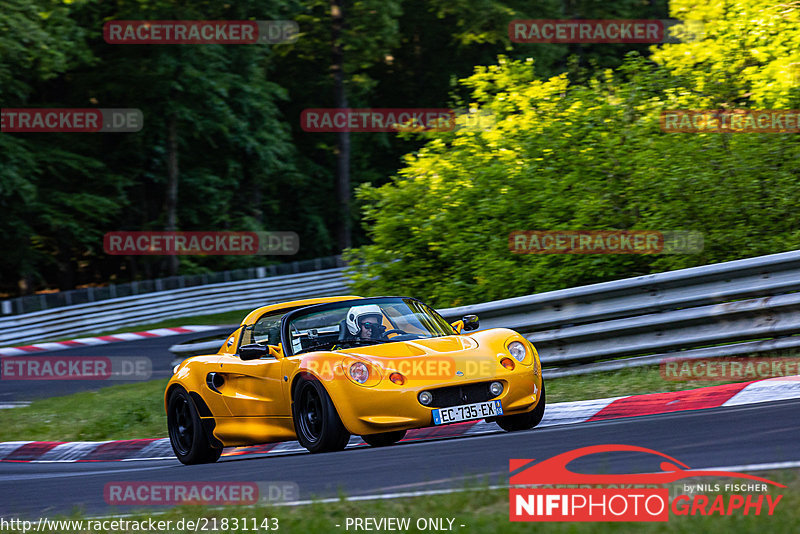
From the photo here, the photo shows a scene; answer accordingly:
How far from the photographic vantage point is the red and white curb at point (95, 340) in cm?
2322

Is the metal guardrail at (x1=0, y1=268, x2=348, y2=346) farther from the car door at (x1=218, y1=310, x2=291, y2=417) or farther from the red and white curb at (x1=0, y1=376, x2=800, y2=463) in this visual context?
the car door at (x1=218, y1=310, x2=291, y2=417)

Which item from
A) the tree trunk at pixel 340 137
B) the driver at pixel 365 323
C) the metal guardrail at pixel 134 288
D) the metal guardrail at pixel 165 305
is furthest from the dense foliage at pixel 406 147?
the metal guardrail at pixel 134 288

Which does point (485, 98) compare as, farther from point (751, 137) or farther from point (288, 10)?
point (288, 10)

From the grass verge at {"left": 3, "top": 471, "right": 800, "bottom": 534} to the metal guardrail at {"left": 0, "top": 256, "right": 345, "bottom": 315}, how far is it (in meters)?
21.7

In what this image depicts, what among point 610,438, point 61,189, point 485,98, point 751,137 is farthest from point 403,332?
point 61,189

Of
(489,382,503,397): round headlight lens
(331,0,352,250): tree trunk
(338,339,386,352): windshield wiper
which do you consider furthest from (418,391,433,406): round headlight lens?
(331,0,352,250): tree trunk

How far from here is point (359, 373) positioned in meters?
7.65

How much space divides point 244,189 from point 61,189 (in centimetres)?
682

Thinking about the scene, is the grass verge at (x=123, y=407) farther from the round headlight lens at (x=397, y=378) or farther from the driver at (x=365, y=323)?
the round headlight lens at (x=397, y=378)

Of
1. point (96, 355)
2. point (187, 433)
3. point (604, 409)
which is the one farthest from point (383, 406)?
point (96, 355)

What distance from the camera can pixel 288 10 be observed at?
114 ft

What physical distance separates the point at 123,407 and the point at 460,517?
857 cm

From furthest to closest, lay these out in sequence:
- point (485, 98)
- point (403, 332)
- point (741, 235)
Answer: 1. point (485, 98)
2. point (741, 235)
3. point (403, 332)

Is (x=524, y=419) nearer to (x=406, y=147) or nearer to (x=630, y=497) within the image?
(x=630, y=497)
